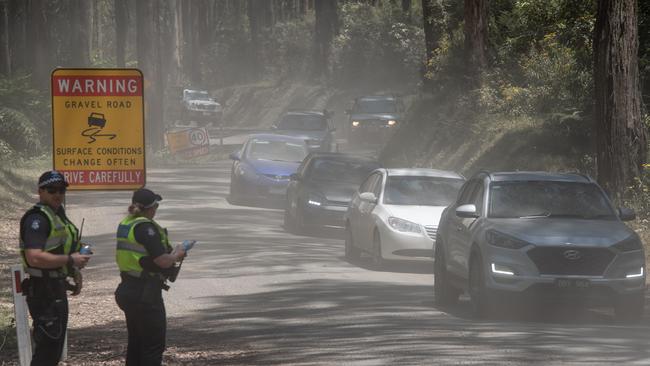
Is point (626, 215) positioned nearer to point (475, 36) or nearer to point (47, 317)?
point (47, 317)

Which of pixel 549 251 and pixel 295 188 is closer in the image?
pixel 549 251

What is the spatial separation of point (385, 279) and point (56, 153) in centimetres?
717

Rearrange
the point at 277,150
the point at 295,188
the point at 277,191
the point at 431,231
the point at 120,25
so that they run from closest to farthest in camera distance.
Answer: the point at 431,231 → the point at 295,188 → the point at 277,191 → the point at 277,150 → the point at 120,25

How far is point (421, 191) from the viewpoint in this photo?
21.6 meters

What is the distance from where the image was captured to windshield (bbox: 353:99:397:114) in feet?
179

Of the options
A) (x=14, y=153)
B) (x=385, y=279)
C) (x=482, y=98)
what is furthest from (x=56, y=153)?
(x=14, y=153)

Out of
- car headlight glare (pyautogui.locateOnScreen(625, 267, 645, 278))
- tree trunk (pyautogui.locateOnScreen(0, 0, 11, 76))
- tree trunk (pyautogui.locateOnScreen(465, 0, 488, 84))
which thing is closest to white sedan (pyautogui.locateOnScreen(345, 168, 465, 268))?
car headlight glare (pyautogui.locateOnScreen(625, 267, 645, 278))

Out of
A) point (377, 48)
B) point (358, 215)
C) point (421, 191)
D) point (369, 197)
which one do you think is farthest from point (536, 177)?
point (377, 48)

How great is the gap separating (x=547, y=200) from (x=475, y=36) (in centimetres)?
2073

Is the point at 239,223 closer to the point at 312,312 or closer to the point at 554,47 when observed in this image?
the point at 554,47

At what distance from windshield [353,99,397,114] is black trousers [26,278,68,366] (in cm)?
4551

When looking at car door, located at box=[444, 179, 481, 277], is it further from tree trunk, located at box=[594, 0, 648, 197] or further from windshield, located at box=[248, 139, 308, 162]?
windshield, located at box=[248, 139, 308, 162]

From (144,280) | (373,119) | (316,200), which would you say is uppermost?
(144,280)

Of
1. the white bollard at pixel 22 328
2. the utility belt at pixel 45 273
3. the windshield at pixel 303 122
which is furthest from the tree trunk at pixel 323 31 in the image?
the utility belt at pixel 45 273
